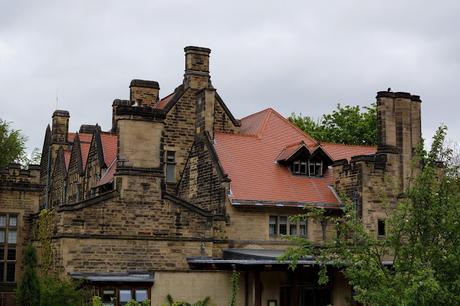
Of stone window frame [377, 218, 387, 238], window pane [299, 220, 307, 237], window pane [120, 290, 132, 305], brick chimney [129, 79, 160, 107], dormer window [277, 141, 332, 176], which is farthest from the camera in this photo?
brick chimney [129, 79, 160, 107]

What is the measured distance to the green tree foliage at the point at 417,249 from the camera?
18562 mm

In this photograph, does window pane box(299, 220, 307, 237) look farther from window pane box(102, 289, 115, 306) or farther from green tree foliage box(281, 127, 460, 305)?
green tree foliage box(281, 127, 460, 305)

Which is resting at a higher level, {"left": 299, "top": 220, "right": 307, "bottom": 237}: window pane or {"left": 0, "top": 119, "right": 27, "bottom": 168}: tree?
{"left": 0, "top": 119, "right": 27, "bottom": 168}: tree

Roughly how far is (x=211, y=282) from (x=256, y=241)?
6174 millimetres

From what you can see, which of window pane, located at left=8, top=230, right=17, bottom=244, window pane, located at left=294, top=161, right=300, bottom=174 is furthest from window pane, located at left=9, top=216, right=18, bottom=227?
window pane, located at left=294, top=161, right=300, bottom=174

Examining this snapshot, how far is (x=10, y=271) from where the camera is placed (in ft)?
113

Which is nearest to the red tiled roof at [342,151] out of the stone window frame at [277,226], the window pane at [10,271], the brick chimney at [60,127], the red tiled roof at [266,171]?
the red tiled roof at [266,171]

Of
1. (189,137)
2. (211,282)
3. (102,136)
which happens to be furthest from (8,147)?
(211,282)

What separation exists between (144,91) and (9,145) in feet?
37.3

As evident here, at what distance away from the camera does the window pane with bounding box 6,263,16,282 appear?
3438 centimetres

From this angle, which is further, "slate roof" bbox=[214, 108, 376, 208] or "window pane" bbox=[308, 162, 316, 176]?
"window pane" bbox=[308, 162, 316, 176]

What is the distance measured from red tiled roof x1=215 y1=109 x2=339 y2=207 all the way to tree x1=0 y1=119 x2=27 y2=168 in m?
16.0

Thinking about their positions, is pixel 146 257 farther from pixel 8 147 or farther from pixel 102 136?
pixel 8 147

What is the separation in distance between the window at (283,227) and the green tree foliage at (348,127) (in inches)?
917
